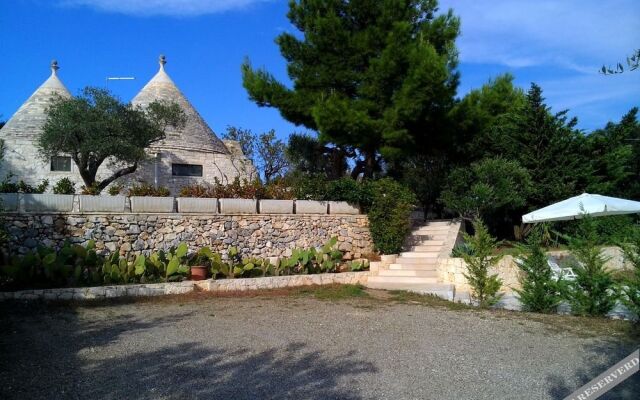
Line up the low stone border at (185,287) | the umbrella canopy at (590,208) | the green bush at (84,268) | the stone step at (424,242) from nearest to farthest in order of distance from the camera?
the low stone border at (185,287) < the green bush at (84,268) < the umbrella canopy at (590,208) < the stone step at (424,242)

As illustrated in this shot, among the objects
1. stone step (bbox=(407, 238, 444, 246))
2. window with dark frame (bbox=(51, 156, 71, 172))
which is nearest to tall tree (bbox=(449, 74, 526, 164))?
stone step (bbox=(407, 238, 444, 246))

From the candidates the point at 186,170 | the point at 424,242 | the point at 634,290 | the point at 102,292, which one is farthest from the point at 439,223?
the point at 186,170

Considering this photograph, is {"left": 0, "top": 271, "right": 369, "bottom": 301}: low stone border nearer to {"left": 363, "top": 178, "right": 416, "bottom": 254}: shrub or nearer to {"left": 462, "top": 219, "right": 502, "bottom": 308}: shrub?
{"left": 363, "top": 178, "right": 416, "bottom": 254}: shrub

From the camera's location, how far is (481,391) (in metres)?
4.33

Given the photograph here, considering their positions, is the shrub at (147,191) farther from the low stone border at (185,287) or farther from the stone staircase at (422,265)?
the stone staircase at (422,265)

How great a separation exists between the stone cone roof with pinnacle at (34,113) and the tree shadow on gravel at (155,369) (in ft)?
55.1

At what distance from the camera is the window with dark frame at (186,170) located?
23.2m

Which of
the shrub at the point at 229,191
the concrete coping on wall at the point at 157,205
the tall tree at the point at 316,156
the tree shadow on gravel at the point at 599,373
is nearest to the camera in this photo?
the tree shadow on gravel at the point at 599,373

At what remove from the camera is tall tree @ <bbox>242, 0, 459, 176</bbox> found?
1469 centimetres

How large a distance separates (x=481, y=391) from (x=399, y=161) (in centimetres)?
1518

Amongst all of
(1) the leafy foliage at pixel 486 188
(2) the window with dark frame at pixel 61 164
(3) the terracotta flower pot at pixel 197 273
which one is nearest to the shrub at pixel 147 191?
(3) the terracotta flower pot at pixel 197 273

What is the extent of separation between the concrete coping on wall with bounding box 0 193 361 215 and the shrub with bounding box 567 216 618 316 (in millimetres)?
7304

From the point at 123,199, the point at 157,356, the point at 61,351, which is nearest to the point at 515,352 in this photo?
the point at 157,356

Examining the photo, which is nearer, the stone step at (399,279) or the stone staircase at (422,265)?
the stone staircase at (422,265)
